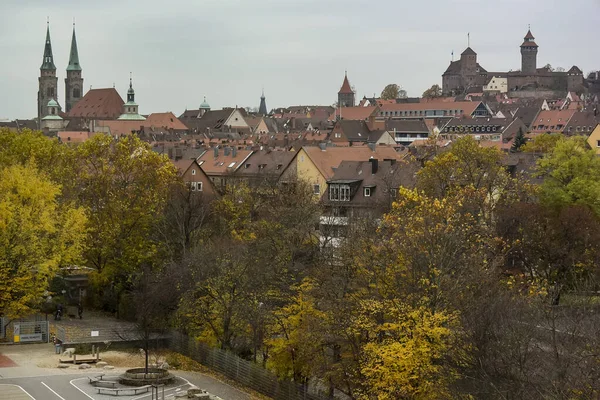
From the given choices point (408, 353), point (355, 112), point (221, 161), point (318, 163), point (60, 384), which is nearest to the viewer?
point (408, 353)

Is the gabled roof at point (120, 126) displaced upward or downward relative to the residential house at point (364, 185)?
upward

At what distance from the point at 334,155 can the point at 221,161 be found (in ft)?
52.4

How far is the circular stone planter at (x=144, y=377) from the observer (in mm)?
39469

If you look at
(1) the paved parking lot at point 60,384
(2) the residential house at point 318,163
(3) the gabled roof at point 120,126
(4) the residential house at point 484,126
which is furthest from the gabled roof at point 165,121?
(1) the paved parking lot at point 60,384

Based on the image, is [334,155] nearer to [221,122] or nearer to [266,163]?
[266,163]

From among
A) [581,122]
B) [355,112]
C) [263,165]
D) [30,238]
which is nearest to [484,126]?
[581,122]

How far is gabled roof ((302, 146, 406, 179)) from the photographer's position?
7938 cm

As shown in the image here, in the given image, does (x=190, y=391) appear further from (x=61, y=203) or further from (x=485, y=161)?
(x=485, y=161)

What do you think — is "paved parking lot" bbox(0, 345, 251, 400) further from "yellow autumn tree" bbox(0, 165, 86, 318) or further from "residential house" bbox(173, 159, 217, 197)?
"residential house" bbox(173, 159, 217, 197)

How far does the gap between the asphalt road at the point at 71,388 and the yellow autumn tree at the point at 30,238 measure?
633 centimetres

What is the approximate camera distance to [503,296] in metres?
34.5

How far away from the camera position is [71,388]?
3844 cm

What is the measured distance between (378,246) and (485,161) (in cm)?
2710

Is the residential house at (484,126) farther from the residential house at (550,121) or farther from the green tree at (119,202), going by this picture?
the green tree at (119,202)
